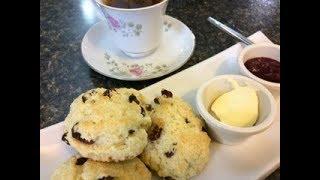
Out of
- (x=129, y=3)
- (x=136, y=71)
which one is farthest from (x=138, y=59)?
(x=129, y=3)

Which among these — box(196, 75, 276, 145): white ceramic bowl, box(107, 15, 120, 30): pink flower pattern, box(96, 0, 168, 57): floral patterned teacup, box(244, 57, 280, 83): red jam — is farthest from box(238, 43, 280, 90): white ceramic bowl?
box(107, 15, 120, 30): pink flower pattern

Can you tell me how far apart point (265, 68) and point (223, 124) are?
31 centimetres

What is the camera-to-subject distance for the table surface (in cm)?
112

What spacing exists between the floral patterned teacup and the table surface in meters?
0.13

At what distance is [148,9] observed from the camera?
3.48ft

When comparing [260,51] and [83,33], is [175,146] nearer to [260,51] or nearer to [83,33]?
[260,51]

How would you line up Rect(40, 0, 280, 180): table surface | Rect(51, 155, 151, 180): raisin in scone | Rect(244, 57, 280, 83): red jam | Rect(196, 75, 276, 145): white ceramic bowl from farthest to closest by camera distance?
Rect(40, 0, 280, 180): table surface, Rect(244, 57, 280, 83): red jam, Rect(196, 75, 276, 145): white ceramic bowl, Rect(51, 155, 151, 180): raisin in scone

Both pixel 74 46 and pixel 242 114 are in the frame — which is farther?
pixel 74 46

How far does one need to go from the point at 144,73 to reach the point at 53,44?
42 centimetres

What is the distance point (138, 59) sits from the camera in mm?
1220

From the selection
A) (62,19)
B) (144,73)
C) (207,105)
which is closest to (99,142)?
(207,105)

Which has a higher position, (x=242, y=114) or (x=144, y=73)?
(x=242, y=114)

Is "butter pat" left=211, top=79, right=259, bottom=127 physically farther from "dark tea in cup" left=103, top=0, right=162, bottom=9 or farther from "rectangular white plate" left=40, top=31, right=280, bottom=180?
"dark tea in cup" left=103, top=0, right=162, bottom=9
